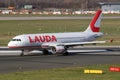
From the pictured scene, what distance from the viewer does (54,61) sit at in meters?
52.3

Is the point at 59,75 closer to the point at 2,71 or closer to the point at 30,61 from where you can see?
the point at 2,71

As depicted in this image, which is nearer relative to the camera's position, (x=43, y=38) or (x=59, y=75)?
(x=59, y=75)

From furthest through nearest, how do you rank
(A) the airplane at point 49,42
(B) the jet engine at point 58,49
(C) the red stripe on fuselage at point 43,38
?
1. (B) the jet engine at point 58,49
2. (C) the red stripe on fuselage at point 43,38
3. (A) the airplane at point 49,42

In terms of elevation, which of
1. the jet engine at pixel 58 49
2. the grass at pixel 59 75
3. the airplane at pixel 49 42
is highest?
the grass at pixel 59 75

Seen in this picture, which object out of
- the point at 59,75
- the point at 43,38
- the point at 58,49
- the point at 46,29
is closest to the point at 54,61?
the point at 58,49

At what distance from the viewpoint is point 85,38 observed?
64875 mm

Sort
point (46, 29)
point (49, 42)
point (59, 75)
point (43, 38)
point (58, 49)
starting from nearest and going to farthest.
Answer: point (59, 75) < point (58, 49) < point (43, 38) < point (49, 42) < point (46, 29)

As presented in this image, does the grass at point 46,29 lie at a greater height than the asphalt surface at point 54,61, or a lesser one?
lesser

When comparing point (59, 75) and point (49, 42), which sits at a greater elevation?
point (59, 75)

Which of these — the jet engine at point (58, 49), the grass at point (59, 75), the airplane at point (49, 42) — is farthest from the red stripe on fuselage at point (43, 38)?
the grass at point (59, 75)

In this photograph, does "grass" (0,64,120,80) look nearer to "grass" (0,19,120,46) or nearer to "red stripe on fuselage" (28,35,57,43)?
"red stripe on fuselage" (28,35,57,43)

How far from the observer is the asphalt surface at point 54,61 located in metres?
46.2

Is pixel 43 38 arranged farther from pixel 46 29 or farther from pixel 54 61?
pixel 46 29

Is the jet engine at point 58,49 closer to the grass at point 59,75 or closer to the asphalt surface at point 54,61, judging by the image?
the asphalt surface at point 54,61
